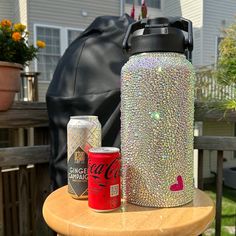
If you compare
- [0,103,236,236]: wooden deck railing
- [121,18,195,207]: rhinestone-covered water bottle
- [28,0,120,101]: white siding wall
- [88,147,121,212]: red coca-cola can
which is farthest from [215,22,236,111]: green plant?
[28,0,120,101]: white siding wall

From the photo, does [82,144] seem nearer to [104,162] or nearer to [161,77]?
[104,162]

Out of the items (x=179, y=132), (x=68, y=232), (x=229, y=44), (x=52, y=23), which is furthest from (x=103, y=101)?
(x=52, y=23)

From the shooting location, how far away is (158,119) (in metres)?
0.88

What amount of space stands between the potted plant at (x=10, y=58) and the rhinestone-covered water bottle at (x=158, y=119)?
2.90 ft

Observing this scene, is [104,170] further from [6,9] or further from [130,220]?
[6,9]

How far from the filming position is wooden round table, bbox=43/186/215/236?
0.79 meters

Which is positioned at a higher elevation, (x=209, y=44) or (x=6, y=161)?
(x=209, y=44)

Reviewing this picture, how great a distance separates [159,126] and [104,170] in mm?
199

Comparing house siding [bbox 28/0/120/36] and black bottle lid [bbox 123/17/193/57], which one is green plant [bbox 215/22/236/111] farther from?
house siding [bbox 28/0/120/36]

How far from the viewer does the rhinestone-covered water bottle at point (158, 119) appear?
88 centimetres

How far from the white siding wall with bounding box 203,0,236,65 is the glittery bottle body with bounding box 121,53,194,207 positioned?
9610mm

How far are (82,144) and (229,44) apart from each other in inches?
92.5

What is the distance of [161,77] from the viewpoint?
2.86 ft

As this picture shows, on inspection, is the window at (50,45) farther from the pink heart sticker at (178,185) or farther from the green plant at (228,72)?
the pink heart sticker at (178,185)
